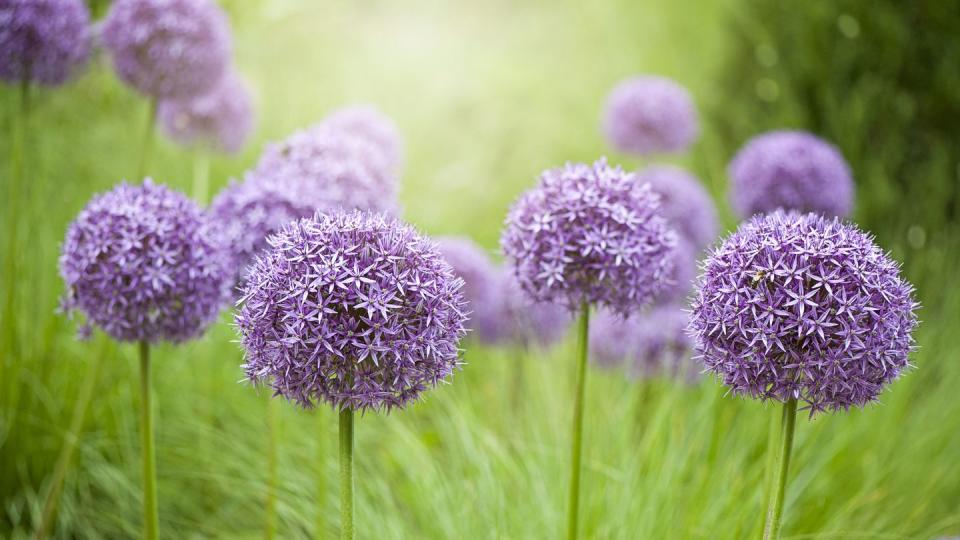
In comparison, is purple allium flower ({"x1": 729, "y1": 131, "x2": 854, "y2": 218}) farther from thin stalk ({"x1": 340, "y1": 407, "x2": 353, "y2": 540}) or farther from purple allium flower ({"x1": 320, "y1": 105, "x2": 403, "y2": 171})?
thin stalk ({"x1": 340, "y1": 407, "x2": 353, "y2": 540})

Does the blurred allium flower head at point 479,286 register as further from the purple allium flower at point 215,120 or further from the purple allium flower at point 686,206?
the purple allium flower at point 215,120

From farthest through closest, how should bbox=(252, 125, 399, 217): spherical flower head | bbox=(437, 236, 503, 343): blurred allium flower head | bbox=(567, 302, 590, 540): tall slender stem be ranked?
bbox=(437, 236, 503, 343): blurred allium flower head → bbox=(252, 125, 399, 217): spherical flower head → bbox=(567, 302, 590, 540): tall slender stem

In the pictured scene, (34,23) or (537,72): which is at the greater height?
(537,72)

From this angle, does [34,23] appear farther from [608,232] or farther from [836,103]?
[836,103]

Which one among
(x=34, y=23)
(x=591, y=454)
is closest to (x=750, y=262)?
(x=591, y=454)

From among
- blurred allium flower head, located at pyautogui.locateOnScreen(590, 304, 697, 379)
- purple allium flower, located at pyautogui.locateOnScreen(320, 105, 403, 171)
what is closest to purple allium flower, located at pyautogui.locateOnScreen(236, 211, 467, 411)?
purple allium flower, located at pyautogui.locateOnScreen(320, 105, 403, 171)
